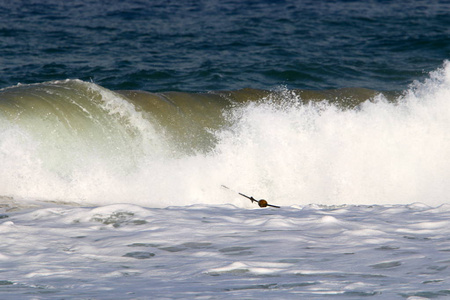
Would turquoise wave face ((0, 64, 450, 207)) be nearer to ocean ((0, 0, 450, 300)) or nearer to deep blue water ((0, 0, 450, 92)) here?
ocean ((0, 0, 450, 300))

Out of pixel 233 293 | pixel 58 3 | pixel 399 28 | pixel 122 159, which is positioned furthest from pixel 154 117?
pixel 58 3

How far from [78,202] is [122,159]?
53.7 inches

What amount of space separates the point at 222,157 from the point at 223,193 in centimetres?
65

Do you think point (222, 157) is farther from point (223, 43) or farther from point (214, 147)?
point (223, 43)

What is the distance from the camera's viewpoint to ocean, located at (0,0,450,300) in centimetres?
414

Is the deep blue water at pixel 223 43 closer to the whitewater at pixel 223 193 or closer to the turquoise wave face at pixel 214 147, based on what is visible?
the whitewater at pixel 223 193

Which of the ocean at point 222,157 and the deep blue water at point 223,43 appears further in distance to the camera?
the deep blue water at point 223,43

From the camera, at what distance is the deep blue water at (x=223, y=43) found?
1335 centimetres

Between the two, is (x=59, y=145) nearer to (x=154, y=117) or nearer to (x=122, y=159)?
(x=122, y=159)

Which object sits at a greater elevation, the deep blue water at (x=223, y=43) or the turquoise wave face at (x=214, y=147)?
the deep blue water at (x=223, y=43)

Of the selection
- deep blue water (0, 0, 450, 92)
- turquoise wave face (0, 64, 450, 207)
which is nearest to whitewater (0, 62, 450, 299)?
turquoise wave face (0, 64, 450, 207)

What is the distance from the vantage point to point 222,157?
8.55 metres

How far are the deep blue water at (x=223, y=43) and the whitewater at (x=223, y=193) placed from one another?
274 centimetres

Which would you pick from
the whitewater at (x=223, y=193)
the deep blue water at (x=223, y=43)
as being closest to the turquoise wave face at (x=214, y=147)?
the whitewater at (x=223, y=193)
